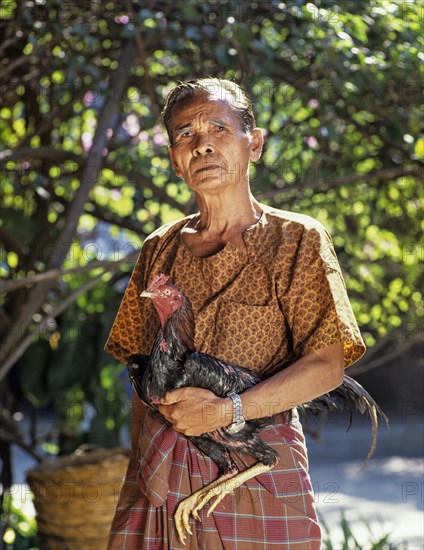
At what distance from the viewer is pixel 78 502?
167 inches

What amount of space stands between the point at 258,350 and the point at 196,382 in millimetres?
157

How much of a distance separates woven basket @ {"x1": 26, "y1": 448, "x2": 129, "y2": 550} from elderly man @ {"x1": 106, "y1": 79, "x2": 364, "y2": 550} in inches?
87.5

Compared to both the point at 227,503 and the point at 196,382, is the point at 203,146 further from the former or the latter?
the point at 227,503

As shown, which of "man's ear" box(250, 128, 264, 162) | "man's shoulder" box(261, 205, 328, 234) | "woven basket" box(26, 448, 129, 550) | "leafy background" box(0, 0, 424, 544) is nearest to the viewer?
"man's shoulder" box(261, 205, 328, 234)

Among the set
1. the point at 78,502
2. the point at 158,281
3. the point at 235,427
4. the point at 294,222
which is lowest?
the point at 78,502

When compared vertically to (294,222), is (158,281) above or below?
below

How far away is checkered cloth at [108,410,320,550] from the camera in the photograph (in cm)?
189

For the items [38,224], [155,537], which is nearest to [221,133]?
[155,537]

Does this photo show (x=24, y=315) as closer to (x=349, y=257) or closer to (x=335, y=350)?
(x=349, y=257)

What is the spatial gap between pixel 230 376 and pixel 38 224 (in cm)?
308

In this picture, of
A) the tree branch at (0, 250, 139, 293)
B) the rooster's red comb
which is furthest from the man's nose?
the tree branch at (0, 250, 139, 293)

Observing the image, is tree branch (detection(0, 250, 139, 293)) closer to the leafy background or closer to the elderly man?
the leafy background

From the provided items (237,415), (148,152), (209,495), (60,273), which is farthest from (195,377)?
(148,152)

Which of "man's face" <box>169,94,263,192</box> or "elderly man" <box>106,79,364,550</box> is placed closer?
"elderly man" <box>106,79,364,550</box>
